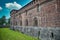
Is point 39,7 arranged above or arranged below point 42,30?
above

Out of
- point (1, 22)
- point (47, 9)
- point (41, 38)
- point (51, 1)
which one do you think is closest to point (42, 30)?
point (41, 38)

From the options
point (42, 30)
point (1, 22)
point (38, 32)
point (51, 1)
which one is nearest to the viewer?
point (51, 1)

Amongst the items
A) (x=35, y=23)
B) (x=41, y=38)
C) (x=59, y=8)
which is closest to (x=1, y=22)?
(x=35, y=23)

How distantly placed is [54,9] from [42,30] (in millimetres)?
2067

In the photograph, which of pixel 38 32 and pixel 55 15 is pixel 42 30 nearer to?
pixel 38 32

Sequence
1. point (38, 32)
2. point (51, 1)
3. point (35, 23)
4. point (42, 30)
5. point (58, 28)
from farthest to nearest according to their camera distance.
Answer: point (35, 23) < point (38, 32) < point (42, 30) < point (51, 1) < point (58, 28)

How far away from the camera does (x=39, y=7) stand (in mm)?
10547

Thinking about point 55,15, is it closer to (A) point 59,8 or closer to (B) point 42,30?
(A) point 59,8

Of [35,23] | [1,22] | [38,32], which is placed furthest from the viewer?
[1,22]

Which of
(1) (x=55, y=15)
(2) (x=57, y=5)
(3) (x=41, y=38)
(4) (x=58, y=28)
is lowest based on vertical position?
(3) (x=41, y=38)

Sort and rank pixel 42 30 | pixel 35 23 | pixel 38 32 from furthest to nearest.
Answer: pixel 35 23 → pixel 38 32 → pixel 42 30

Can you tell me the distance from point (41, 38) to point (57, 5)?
2831 mm

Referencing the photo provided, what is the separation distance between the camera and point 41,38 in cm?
973

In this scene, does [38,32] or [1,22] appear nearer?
[38,32]
